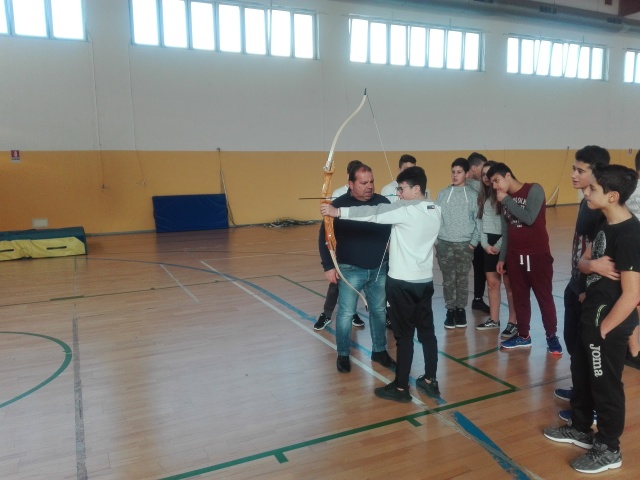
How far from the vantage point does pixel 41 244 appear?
28.4 ft

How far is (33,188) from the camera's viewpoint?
10.8 meters

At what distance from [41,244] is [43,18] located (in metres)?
5.28

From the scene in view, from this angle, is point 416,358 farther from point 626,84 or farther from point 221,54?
point 626,84

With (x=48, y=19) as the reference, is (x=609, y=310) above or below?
below

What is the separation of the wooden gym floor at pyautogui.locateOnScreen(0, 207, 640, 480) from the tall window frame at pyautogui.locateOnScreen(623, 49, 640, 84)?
15440mm

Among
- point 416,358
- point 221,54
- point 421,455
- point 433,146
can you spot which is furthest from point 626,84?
point 421,455

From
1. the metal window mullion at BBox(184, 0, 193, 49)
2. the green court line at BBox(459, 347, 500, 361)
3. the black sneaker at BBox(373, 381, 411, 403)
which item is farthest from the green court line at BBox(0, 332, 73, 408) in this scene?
the metal window mullion at BBox(184, 0, 193, 49)

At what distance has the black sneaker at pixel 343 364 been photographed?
3.59m

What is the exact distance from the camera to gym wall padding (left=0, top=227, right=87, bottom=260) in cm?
848

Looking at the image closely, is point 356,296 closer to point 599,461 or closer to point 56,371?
point 599,461

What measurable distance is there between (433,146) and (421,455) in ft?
42.9

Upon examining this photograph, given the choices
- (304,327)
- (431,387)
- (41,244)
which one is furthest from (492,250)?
(41,244)

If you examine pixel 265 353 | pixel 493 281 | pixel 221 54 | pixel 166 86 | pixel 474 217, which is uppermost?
pixel 221 54

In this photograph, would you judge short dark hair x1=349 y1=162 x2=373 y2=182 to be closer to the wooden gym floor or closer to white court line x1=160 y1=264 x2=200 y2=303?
the wooden gym floor
